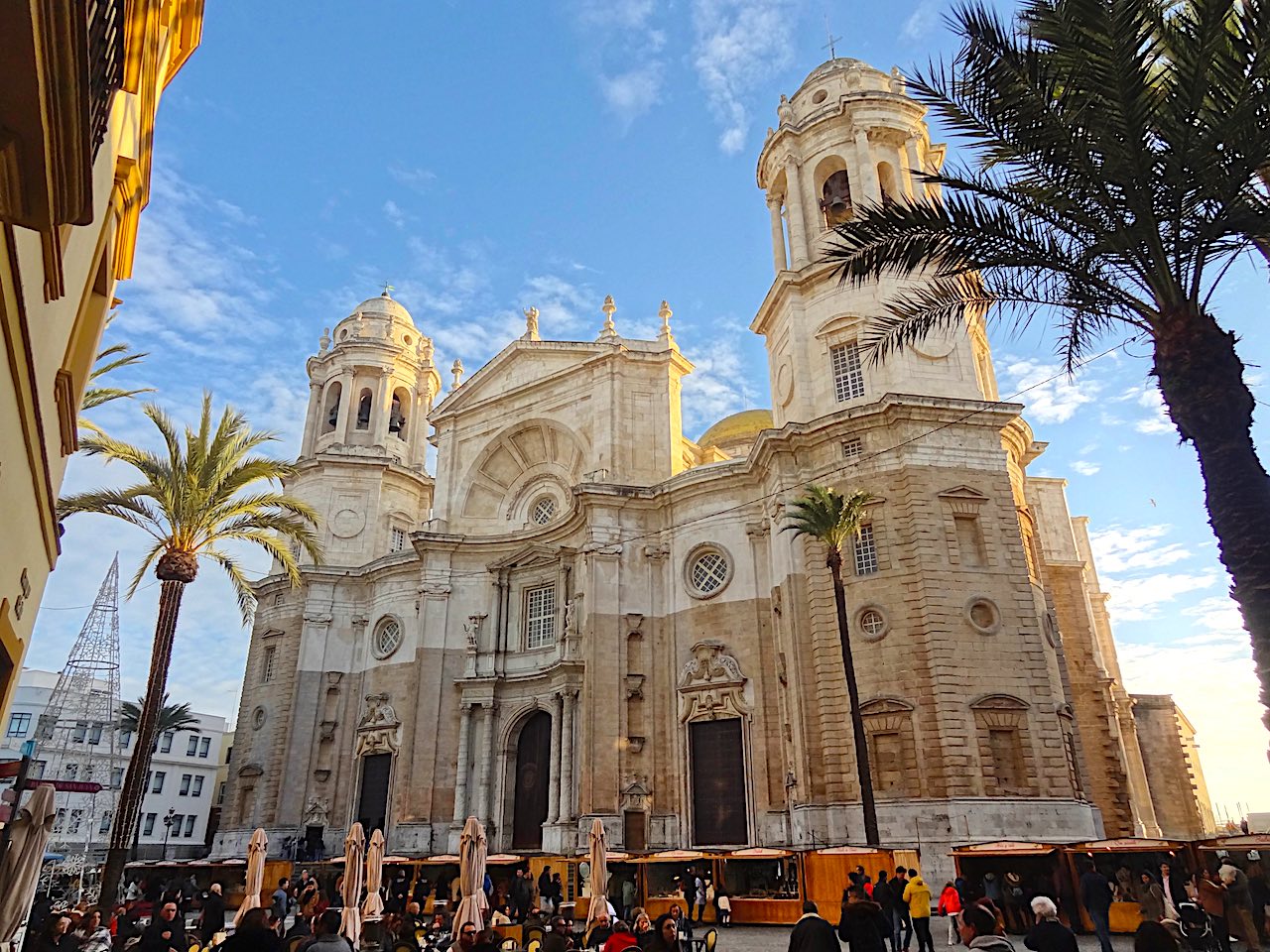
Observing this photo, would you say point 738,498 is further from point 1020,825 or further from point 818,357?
point 1020,825

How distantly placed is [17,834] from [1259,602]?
12492 mm

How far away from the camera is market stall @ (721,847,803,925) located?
21297mm

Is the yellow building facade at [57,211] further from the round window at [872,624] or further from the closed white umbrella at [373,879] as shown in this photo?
the round window at [872,624]

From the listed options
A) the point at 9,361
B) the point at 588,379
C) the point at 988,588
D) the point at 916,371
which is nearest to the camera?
the point at 9,361

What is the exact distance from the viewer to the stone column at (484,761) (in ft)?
113

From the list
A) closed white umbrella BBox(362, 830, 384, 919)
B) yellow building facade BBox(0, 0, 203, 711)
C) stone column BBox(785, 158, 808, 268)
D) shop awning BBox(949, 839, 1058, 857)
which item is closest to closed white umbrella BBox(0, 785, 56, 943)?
yellow building facade BBox(0, 0, 203, 711)

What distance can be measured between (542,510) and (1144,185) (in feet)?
106

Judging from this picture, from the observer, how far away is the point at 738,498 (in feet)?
105

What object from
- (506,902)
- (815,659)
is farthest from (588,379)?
(506,902)

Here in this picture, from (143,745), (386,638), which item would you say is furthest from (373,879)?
(386,638)

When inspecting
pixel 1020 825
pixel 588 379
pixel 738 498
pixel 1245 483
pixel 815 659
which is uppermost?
pixel 588 379

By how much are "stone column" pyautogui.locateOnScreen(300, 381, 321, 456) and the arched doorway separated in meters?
20.0

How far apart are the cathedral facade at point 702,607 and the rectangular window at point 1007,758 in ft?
0.25

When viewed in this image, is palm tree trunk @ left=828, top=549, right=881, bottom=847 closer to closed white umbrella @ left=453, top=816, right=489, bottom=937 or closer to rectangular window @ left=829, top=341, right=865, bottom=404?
rectangular window @ left=829, top=341, right=865, bottom=404
